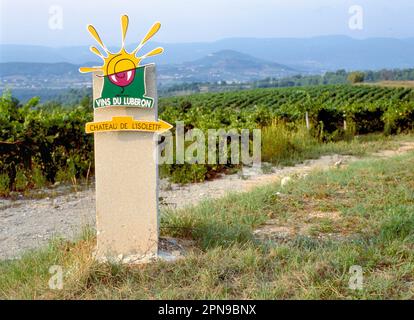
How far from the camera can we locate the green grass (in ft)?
11.2

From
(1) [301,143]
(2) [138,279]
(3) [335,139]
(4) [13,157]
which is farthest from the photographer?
(3) [335,139]

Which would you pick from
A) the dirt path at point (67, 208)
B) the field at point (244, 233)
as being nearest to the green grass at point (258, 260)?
the field at point (244, 233)

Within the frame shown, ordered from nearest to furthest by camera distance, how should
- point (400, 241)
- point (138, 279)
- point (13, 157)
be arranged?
point (138, 279) < point (400, 241) < point (13, 157)

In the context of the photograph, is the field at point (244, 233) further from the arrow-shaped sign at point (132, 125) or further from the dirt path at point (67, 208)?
the arrow-shaped sign at point (132, 125)

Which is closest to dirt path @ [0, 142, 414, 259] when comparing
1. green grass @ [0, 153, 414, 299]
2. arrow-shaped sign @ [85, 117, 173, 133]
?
green grass @ [0, 153, 414, 299]

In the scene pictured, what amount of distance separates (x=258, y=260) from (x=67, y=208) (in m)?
3.41

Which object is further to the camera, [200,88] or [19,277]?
[200,88]

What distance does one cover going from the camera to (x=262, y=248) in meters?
4.18

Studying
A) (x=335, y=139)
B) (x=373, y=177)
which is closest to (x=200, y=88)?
(x=335, y=139)

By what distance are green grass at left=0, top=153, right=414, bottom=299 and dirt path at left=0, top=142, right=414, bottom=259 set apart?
810 millimetres

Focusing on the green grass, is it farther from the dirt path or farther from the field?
the dirt path

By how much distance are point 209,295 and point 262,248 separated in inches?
38.0

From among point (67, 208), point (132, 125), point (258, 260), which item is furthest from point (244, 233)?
point (67, 208)
